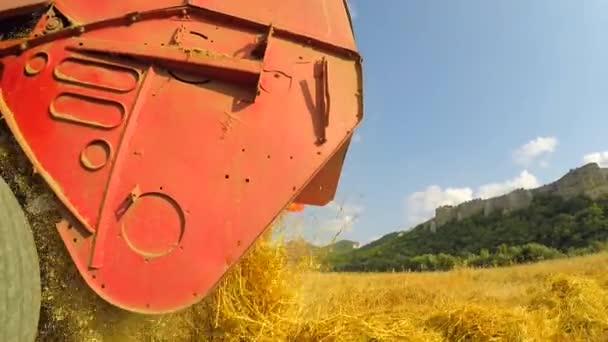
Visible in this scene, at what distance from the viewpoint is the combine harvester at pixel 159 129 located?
7.85ft

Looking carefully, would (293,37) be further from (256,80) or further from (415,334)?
(415,334)

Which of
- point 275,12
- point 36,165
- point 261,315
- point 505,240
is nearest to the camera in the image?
point 36,165

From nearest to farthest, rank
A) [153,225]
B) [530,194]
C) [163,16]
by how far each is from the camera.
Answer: [153,225], [163,16], [530,194]

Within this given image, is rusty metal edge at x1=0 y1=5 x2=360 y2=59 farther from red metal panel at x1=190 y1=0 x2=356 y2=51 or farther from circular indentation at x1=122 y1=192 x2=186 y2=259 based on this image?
circular indentation at x1=122 y1=192 x2=186 y2=259

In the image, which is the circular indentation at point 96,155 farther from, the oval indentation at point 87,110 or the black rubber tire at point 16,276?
the black rubber tire at point 16,276

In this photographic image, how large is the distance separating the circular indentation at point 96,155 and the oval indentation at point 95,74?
0.30 meters

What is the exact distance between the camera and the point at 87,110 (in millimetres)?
2541

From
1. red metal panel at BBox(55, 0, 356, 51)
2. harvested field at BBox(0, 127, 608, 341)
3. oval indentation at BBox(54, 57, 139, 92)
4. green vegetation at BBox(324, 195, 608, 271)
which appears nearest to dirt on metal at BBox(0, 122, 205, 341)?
harvested field at BBox(0, 127, 608, 341)

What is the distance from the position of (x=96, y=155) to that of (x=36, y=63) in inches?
22.1

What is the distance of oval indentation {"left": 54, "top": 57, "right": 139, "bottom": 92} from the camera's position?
8.50 ft

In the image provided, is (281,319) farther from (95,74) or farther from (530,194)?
A: (530,194)

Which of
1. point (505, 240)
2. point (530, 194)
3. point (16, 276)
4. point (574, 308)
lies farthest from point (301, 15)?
point (530, 194)

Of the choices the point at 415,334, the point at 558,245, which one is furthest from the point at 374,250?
the point at 415,334

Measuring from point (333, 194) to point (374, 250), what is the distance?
133 ft
